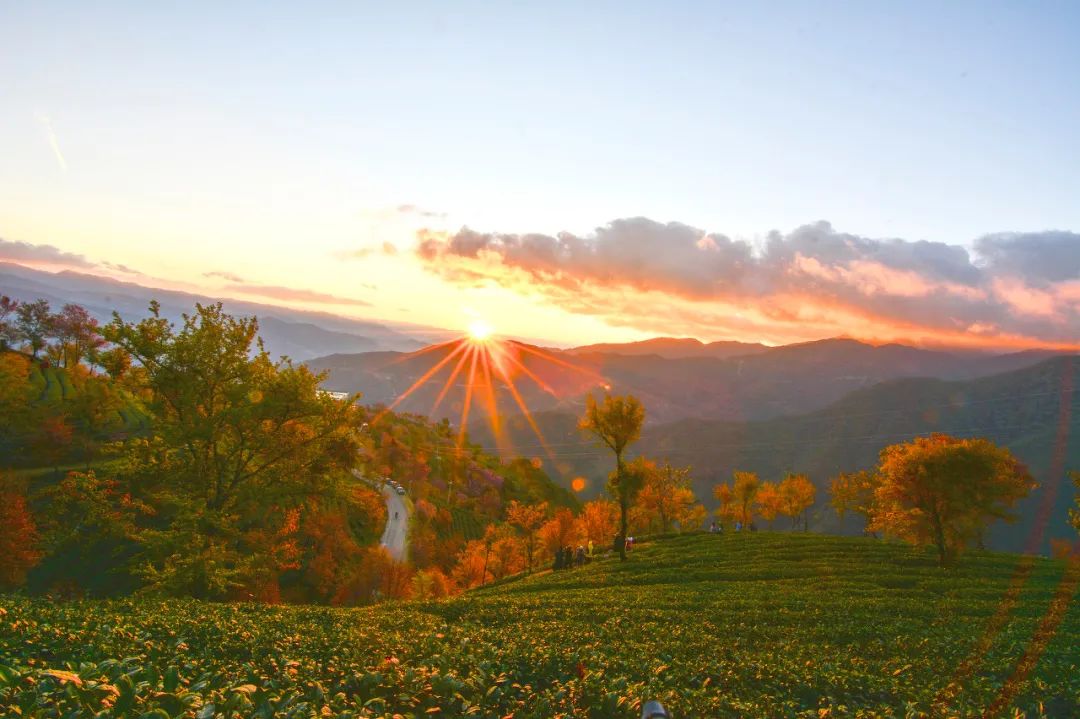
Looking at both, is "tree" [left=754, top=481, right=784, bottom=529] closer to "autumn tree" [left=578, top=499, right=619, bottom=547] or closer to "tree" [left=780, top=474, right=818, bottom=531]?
"tree" [left=780, top=474, right=818, bottom=531]

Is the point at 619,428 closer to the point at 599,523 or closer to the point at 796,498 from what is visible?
the point at 599,523

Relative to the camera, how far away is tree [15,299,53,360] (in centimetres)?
10038

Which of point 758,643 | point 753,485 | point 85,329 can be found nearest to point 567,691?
point 758,643

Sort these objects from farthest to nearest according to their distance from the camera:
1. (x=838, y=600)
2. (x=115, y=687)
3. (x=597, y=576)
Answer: (x=597, y=576), (x=838, y=600), (x=115, y=687)

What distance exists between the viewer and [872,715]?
43.3ft

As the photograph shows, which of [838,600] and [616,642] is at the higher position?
[616,642]

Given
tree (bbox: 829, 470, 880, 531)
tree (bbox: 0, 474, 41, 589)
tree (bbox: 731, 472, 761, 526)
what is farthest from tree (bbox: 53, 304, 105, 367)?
tree (bbox: 829, 470, 880, 531)

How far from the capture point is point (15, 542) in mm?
44219

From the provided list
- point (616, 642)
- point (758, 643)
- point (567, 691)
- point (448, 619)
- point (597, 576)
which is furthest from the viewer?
point (597, 576)

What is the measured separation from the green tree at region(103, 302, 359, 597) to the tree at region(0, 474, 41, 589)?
1687 cm

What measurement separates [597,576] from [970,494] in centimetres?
3239

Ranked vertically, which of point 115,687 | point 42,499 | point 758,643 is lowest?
point 42,499

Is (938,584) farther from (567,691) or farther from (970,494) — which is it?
(567,691)

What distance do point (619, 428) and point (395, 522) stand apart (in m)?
68.2
